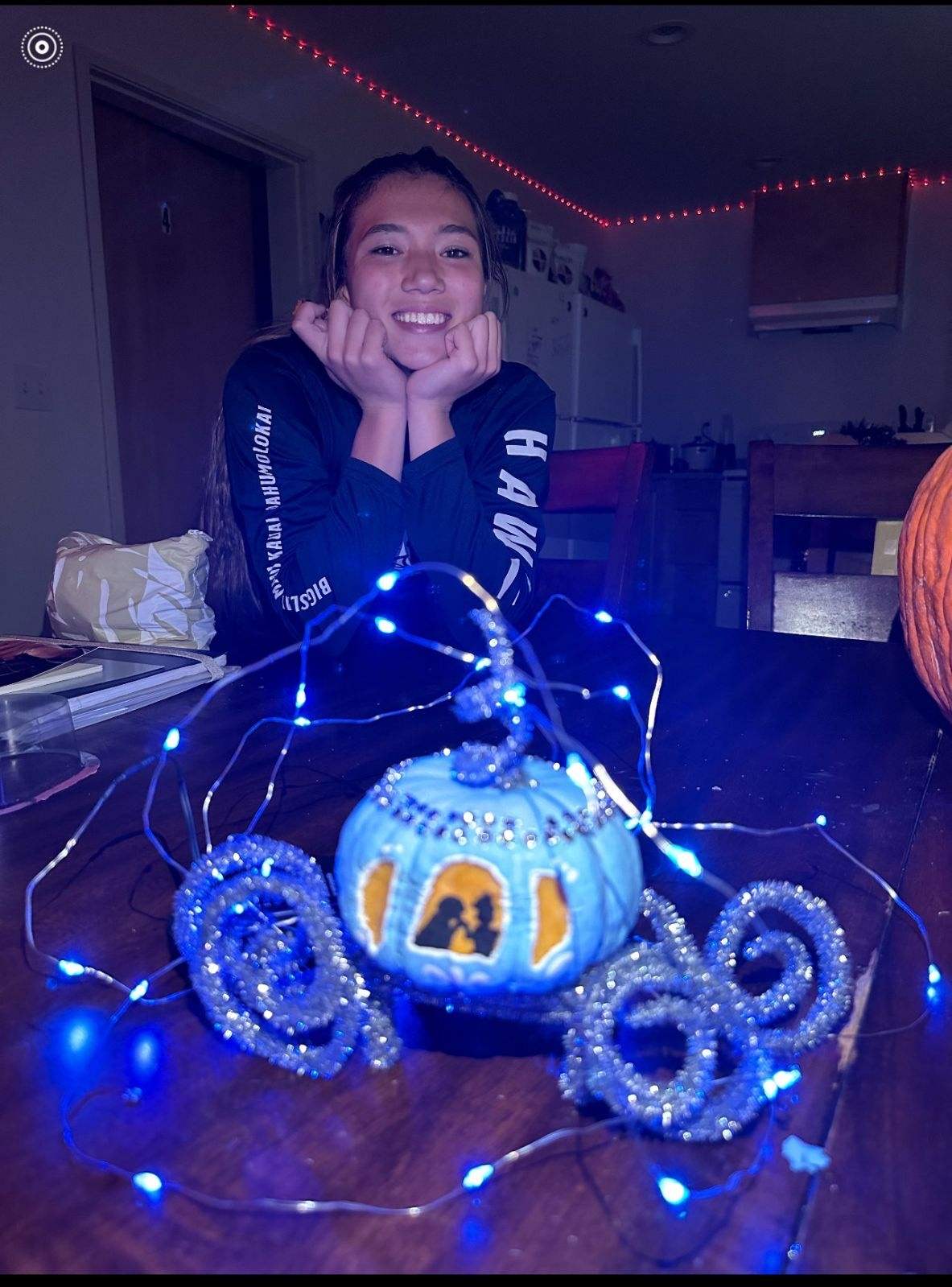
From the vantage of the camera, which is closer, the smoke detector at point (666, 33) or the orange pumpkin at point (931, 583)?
the orange pumpkin at point (931, 583)

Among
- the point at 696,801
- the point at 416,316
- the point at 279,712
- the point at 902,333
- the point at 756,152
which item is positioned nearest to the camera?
the point at 696,801

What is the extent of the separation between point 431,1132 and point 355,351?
103 cm

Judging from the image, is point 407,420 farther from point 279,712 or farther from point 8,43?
point 8,43

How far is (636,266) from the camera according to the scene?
5270 millimetres

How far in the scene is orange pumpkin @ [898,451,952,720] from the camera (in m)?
0.64

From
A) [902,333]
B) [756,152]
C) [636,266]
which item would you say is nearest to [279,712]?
[756,152]

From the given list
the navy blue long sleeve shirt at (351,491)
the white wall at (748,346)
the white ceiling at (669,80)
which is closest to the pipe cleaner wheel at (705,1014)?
the navy blue long sleeve shirt at (351,491)

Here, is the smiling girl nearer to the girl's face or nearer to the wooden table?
the girl's face

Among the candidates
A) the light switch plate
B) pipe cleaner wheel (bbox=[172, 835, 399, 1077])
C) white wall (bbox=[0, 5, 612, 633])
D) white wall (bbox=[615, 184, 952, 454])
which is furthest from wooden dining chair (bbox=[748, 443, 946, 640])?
white wall (bbox=[615, 184, 952, 454])

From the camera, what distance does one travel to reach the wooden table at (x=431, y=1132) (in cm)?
23

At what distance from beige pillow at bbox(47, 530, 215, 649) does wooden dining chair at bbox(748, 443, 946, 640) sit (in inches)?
32.1

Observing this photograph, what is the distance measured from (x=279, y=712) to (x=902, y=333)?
4.81 m

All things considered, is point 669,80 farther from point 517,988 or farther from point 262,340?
point 517,988

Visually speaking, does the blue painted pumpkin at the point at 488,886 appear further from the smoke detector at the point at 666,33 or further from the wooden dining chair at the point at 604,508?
the smoke detector at the point at 666,33
